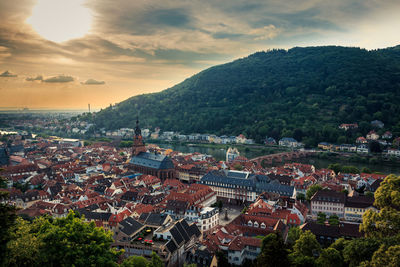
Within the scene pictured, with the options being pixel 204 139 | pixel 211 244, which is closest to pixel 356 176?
pixel 211 244

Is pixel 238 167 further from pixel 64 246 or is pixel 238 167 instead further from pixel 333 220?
pixel 64 246

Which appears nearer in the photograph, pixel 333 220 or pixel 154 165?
pixel 333 220

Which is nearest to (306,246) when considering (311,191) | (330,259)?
(330,259)

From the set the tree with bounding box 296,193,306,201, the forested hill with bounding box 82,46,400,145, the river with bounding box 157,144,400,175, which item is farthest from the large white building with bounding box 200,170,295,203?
the forested hill with bounding box 82,46,400,145

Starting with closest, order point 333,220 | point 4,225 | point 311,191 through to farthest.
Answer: point 4,225, point 333,220, point 311,191

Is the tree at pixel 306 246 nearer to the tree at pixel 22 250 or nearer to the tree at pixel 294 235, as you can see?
the tree at pixel 294 235

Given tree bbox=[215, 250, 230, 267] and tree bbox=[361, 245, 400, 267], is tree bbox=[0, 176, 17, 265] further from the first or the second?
tree bbox=[361, 245, 400, 267]

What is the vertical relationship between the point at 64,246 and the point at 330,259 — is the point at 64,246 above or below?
above
